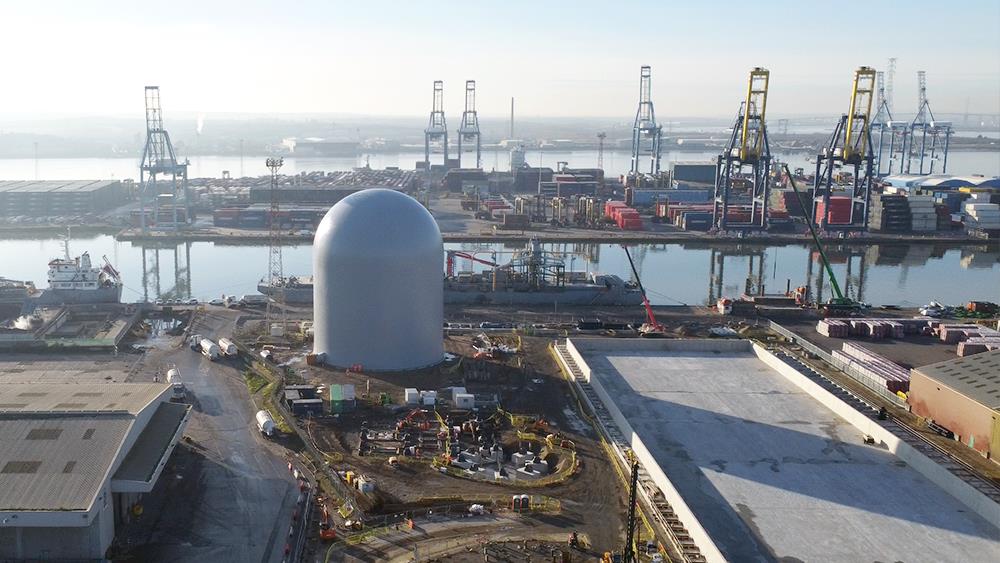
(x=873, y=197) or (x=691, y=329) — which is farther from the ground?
(x=873, y=197)

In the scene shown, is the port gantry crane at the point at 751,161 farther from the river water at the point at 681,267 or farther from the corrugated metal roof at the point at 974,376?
the corrugated metal roof at the point at 974,376

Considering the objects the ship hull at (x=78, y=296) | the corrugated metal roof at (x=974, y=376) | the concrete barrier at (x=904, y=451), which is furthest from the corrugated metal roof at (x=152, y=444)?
the ship hull at (x=78, y=296)

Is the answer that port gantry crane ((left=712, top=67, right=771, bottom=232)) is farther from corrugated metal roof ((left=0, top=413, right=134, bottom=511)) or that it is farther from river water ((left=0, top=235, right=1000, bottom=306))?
corrugated metal roof ((left=0, top=413, right=134, bottom=511))

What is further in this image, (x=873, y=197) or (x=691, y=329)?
(x=873, y=197)

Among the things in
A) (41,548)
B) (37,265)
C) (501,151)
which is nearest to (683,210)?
(37,265)

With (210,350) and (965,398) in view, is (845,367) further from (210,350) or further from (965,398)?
(210,350)

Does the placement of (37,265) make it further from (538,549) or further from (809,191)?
(809,191)

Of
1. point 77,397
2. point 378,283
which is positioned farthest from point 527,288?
point 77,397
